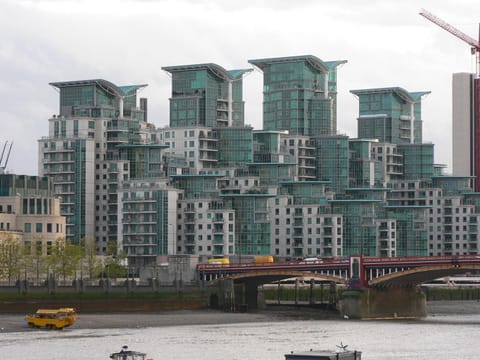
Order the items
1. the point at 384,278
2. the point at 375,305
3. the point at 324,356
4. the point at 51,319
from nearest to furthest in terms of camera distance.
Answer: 1. the point at 324,356
2. the point at 51,319
3. the point at 384,278
4. the point at 375,305

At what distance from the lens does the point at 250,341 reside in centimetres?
14500

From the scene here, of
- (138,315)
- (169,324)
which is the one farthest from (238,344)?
(138,315)

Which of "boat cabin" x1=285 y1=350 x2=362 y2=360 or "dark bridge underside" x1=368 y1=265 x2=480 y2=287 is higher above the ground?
"dark bridge underside" x1=368 y1=265 x2=480 y2=287

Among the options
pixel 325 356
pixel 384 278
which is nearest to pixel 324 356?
pixel 325 356

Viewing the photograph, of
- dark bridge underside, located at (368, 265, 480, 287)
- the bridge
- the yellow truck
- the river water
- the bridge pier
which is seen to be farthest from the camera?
the bridge pier

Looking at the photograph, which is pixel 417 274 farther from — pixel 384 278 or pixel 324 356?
pixel 324 356

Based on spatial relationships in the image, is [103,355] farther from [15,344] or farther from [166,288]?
[166,288]

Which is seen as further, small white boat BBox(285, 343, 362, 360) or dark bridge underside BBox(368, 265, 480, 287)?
dark bridge underside BBox(368, 265, 480, 287)

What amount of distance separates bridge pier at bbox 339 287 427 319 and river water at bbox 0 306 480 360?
14.9m

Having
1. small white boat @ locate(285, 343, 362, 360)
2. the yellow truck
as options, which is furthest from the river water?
small white boat @ locate(285, 343, 362, 360)

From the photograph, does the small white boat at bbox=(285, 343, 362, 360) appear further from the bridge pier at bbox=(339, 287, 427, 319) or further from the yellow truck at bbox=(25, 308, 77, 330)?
the bridge pier at bbox=(339, 287, 427, 319)

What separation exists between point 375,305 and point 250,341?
52.4m

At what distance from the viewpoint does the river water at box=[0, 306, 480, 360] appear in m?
129

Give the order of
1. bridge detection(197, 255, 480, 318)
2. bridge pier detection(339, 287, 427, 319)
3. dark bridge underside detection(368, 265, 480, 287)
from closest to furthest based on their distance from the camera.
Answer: dark bridge underside detection(368, 265, 480, 287)
bridge detection(197, 255, 480, 318)
bridge pier detection(339, 287, 427, 319)
